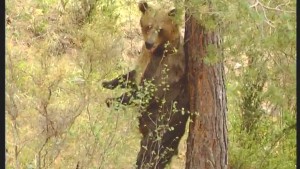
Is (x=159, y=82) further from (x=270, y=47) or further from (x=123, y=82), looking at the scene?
(x=270, y=47)

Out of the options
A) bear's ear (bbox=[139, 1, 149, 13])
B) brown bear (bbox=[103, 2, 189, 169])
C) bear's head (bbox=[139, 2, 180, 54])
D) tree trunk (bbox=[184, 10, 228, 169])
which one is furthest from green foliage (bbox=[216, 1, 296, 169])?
bear's ear (bbox=[139, 1, 149, 13])

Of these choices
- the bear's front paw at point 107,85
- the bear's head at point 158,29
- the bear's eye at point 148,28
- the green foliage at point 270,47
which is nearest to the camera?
the green foliage at point 270,47

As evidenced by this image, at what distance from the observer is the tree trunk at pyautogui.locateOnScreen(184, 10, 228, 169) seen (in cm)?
663

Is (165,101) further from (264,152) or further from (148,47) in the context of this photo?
(264,152)

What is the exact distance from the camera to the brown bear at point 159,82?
6910 millimetres

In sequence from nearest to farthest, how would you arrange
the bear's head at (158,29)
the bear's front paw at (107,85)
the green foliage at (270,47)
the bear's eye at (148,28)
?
1. the green foliage at (270,47)
2. the bear's front paw at (107,85)
3. the bear's head at (158,29)
4. the bear's eye at (148,28)

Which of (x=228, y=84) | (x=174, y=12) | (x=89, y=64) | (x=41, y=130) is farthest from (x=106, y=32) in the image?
(x=228, y=84)

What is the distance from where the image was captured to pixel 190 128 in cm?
729

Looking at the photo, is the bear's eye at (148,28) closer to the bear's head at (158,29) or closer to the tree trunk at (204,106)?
the bear's head at (158,29)

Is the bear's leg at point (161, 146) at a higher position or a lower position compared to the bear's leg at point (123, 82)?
lower

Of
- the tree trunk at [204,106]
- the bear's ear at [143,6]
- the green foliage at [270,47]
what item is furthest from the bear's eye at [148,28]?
the green foliage at [270,47]

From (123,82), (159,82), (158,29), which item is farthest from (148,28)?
(123,82)

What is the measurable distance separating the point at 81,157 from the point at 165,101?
4.41ft

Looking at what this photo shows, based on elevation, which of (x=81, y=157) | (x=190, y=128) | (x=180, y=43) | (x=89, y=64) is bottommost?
(x=81, y=157)
